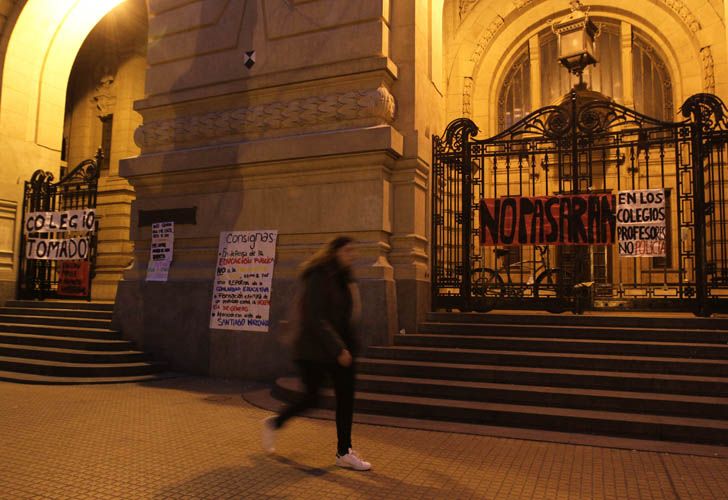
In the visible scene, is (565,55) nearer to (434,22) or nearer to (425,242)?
(434,22)

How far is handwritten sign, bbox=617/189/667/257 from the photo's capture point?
9.34 meters

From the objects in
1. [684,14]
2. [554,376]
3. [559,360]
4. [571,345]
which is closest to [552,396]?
[554,376]

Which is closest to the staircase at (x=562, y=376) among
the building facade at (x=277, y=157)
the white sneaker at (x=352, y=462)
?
the building facade at (x=277, y=157)

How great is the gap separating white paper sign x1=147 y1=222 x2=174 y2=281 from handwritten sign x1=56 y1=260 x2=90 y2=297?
3.82 meters

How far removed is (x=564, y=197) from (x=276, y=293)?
201 inches

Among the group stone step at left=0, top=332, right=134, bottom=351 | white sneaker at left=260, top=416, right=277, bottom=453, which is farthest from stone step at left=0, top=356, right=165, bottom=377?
white sneaker at left=260, top=416, right=277, bottom=453

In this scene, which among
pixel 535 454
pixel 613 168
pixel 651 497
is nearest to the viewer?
pixel 651 497

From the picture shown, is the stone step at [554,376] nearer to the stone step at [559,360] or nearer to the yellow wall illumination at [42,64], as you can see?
the stone step at [559,360]

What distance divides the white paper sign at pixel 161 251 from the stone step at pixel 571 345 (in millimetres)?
4536

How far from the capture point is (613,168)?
20031 mm

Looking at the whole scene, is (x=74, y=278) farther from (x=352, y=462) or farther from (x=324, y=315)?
(x=352, y=462)

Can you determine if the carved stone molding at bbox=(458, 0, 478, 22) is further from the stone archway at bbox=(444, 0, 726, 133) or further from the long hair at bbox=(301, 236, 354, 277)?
the long hair at bbox=(301, 236, 354, 277)

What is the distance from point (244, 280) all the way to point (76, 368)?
2.94 metres

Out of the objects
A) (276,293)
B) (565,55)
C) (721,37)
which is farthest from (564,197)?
(721,37)
